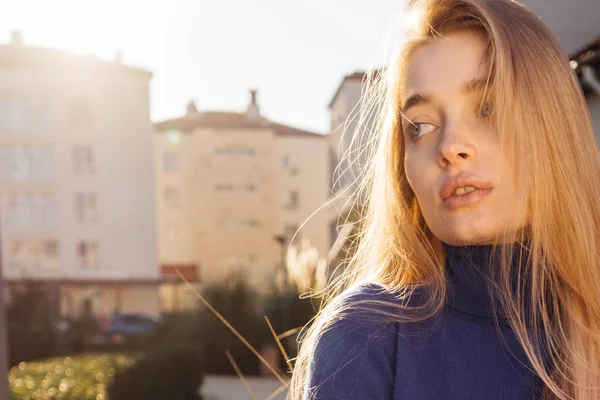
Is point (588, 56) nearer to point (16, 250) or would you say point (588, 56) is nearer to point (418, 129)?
point (418, 129)

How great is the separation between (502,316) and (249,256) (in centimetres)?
3683

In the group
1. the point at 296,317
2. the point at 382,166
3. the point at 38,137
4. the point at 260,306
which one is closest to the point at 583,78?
the point at 382,166

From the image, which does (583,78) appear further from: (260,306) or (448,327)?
(260,306)

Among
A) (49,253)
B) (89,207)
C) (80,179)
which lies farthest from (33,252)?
(80,179)

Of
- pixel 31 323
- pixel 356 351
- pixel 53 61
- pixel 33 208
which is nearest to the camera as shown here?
pixel 356 351

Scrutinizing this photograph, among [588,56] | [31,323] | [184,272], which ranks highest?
[588,56]

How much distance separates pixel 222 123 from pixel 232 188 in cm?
378

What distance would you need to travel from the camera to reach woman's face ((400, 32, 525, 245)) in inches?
33.5

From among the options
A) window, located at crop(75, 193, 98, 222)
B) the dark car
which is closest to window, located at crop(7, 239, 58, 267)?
window, located at crop(75, 193, 98, 222)

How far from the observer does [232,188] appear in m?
37.3

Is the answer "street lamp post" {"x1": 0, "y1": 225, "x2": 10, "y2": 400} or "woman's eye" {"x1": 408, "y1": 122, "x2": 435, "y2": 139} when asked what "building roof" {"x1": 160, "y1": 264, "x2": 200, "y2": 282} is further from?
"woman's eye" {"x1": 408, "y1": 122, "x2": 435, "y2": 139}

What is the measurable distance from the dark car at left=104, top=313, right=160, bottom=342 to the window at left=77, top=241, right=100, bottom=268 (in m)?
5.38

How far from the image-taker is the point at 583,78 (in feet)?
14.4

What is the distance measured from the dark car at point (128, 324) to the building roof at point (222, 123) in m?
12.3
